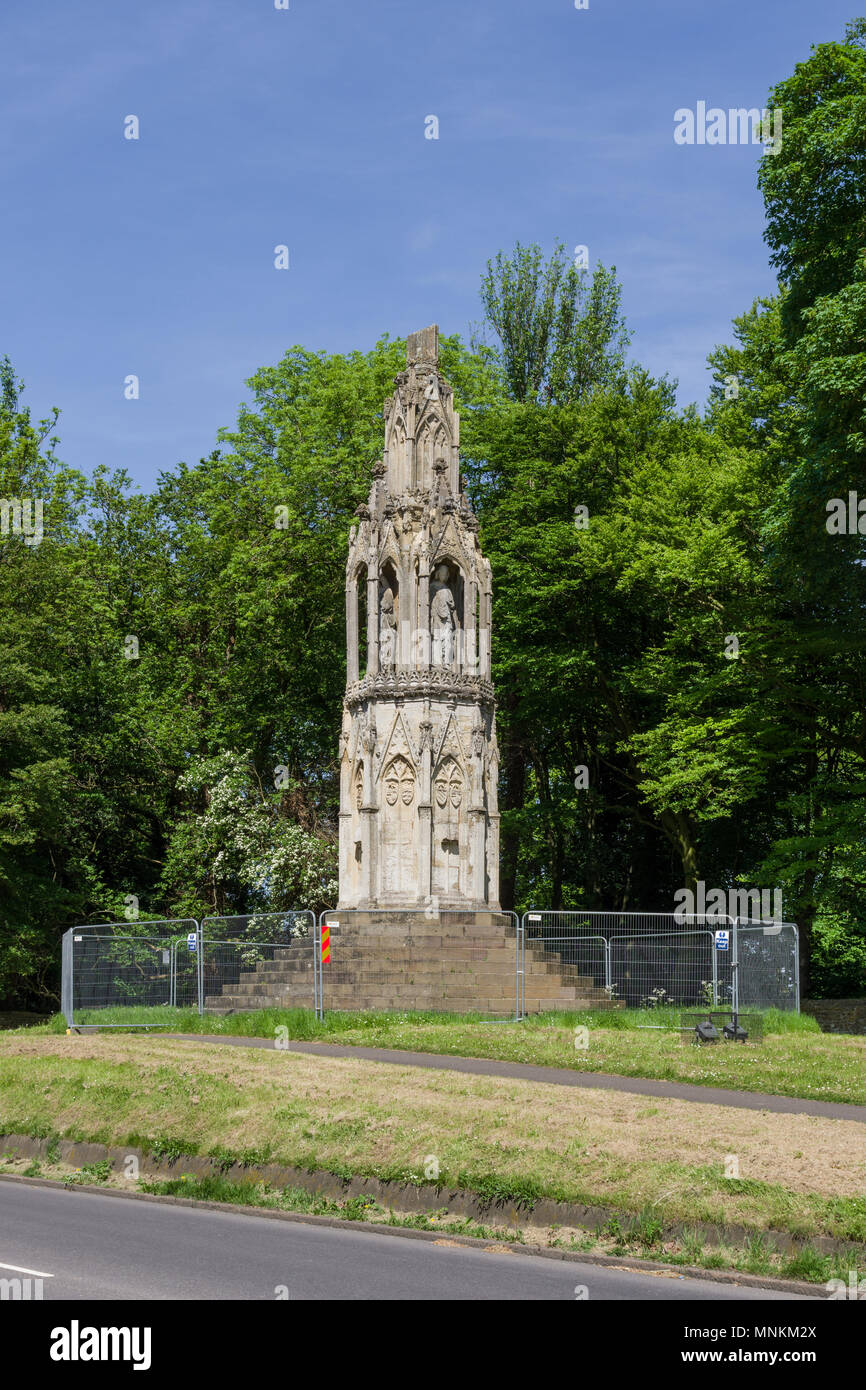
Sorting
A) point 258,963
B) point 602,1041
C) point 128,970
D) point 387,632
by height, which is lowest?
point 602,1041

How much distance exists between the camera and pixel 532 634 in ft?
140

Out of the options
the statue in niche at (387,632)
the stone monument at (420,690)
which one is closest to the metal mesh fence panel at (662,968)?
the stone monument at (420,690)

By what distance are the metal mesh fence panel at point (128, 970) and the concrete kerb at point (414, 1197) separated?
9516 millimetres

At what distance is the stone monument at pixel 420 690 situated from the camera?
100 feet

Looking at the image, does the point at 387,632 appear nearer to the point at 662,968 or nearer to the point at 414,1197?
the point at 662,968

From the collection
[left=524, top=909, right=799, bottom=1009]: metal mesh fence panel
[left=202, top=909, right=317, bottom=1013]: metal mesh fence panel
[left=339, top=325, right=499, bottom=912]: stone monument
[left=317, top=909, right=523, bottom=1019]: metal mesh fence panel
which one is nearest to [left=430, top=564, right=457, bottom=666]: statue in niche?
[left=339, top=325, right=499, bottom=912]: stone monument

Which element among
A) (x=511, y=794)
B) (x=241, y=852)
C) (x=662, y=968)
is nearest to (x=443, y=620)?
(x=662, y=968)

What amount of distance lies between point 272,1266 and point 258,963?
1864 centimetres

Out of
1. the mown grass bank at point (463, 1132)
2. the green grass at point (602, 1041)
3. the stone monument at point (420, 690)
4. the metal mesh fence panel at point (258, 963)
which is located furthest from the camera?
the stone monument at point (420, 690)

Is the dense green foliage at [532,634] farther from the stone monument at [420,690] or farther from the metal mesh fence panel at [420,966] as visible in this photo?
the metal mesh fence panel at [420,966]

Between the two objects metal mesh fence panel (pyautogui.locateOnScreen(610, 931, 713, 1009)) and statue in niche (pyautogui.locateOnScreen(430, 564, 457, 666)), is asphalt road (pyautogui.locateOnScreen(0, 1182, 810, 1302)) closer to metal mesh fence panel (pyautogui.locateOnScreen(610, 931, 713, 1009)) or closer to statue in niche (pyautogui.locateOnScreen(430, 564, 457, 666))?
metal mesh fence panel (pyautogui.locateOnScreen(610, 931, 713, 1009))

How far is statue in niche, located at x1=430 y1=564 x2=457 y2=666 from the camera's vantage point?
104 ft

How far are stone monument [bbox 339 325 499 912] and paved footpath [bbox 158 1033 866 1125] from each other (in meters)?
9.13

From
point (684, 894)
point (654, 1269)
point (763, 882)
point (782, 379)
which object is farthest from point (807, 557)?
point (654, 1269)
